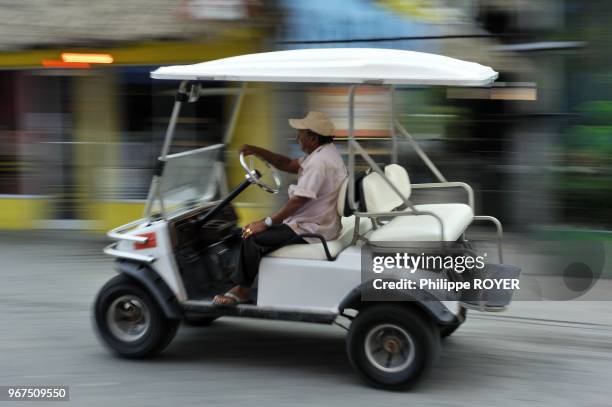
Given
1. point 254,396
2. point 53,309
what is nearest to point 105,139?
point 53,309

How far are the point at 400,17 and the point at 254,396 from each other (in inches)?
210

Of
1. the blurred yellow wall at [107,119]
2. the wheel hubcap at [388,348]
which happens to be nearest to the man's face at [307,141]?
the wheel hubcap at [388,348]

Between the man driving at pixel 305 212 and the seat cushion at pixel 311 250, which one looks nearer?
the seat cushion at pixel 311 250

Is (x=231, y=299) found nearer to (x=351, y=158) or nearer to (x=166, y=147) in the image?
(x=166, y=147)

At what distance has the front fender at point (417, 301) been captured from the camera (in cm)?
482

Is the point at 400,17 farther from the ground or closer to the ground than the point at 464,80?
farther from the ground

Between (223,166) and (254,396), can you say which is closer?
(254,396)

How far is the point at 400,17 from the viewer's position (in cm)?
899

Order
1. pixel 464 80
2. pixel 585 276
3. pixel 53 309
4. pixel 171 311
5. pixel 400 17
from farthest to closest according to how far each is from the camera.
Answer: pixel 400 17
pixel 585 276
pixel 53 309
pixel 171 311
pixel 464 80

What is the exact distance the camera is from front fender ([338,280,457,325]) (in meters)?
4.82

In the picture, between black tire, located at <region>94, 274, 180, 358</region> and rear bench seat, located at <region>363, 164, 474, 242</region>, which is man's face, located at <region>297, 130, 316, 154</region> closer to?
rear bench seat, located at <region>363, 164, 474, 242</region>

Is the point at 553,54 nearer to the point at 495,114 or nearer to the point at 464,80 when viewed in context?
the point at 495,114

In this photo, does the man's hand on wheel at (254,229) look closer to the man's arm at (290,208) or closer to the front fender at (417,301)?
the man's arm at (290,208)

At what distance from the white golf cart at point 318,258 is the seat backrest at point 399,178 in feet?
0.04
